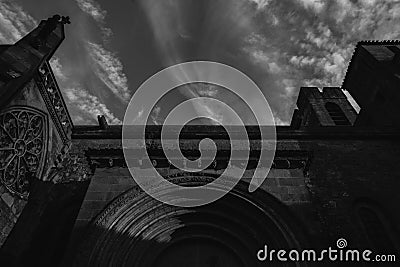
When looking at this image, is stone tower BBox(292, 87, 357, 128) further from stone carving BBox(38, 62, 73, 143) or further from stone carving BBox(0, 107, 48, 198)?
stone carving BBox(0, 107, 48, 198)

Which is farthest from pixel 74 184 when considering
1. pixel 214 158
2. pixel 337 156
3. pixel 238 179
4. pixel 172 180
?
pixel 337 156

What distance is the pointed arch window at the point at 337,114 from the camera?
1520cm

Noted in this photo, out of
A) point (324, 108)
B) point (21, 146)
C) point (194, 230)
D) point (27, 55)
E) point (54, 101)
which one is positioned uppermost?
point (324, 108)

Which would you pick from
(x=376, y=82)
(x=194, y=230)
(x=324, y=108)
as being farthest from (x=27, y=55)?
(x=376, y=82)

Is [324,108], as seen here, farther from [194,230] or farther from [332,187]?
[194,230]

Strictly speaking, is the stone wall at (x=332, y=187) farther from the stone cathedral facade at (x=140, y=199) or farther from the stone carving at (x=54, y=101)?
the stone carving at (x=54, y=101)

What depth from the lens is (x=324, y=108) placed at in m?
16.3

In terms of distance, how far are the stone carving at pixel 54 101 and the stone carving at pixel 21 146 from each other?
0.50 metres

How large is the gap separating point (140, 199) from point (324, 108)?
13032 millimetres

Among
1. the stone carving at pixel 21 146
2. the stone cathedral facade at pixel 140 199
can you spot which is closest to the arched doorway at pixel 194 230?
the stone cathedral facade at pixel 140 199

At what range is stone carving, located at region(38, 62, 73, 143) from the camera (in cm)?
829

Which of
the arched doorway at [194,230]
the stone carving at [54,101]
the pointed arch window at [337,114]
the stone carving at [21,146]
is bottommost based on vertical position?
the arched doorway at [194,230]

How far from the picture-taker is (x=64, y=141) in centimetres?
950

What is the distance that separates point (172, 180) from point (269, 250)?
3.19 m
